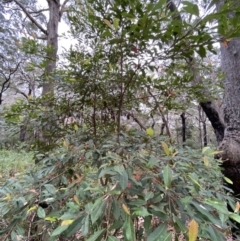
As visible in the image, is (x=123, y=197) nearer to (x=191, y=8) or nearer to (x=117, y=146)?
(x=117, y=146)

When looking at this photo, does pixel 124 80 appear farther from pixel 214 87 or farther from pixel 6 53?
pixel 6 53

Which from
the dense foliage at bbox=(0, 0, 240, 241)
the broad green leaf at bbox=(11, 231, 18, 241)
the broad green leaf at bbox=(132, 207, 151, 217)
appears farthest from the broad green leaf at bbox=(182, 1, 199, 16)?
the broad green leaf at bbox=(11, 231, 18, 241)

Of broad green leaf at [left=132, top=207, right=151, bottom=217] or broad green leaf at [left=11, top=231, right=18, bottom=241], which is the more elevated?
broad green leaf at [left=132, top=207, right=151, bottom=217]

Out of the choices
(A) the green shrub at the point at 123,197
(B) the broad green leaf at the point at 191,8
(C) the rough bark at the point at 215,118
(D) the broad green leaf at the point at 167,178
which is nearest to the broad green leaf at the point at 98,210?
(A) the green shrub at the point at 123,197

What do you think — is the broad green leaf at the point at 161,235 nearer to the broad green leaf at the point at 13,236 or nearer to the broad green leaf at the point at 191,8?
the broad green leaf at the point at 13,236

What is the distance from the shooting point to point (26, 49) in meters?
0.92

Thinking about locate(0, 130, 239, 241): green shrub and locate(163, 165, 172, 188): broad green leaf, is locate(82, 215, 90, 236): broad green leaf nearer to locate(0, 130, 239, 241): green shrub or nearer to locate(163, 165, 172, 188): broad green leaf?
locate(0, 130, 239, 241): green shrub

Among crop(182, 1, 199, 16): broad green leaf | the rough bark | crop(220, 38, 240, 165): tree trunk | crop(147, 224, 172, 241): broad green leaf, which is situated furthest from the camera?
the rough bark

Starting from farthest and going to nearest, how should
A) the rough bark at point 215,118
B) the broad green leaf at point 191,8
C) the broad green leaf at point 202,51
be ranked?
the rough bark at point 215,118
the broad green leaf at point 202,51
the broad green leaf at point 191,8

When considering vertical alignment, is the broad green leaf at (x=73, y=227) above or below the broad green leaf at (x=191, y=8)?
below

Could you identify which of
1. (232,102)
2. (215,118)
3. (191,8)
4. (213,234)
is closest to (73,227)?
(213,234)

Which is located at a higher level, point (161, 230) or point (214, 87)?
point (214, 87)

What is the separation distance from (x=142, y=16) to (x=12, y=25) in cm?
583

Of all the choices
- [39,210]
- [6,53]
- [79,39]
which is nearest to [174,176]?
[39,210]
